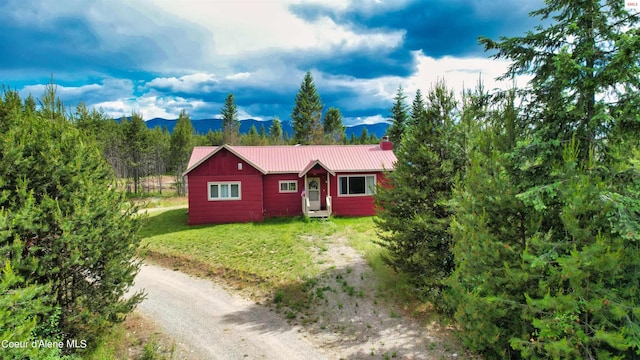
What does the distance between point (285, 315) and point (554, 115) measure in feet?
27.2

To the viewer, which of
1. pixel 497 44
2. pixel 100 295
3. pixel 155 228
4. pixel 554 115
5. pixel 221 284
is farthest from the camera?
pixel 155 228

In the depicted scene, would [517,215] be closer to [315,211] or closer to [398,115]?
[315,211]

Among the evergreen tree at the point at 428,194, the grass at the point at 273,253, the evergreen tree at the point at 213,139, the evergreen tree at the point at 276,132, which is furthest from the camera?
the evergreen tree at the point at 276,132

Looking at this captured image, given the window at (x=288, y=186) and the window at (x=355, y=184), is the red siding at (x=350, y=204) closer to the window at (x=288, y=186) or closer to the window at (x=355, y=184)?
the window at (x=355, y=184)

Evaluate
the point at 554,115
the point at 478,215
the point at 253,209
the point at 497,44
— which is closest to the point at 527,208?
the point at 478,215

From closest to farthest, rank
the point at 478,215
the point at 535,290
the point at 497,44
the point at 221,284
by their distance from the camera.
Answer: the point at 535,290, the point at 478,215, the point at 497,44, the point at 221,284

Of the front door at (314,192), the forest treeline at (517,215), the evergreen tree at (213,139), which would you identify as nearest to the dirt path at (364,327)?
the forest treeline at (517,215)

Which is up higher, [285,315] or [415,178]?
[415,178]

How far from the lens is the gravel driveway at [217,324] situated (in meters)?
7.88

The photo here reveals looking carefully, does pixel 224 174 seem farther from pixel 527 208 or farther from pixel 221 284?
pixel 527 208

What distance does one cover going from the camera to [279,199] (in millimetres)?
22031

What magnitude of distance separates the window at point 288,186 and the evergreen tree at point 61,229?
14.4 meters

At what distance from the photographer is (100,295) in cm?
708

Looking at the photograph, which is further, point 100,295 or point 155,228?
point 155,228
